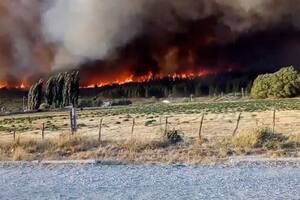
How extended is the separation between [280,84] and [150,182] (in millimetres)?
95057

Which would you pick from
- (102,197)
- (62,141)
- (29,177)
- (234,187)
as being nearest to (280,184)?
(234,187)

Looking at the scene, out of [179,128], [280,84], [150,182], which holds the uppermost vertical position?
[280,84]

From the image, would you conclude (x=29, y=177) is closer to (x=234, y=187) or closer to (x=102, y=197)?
(x=102, y=197)

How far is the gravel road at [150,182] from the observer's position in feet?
26.3

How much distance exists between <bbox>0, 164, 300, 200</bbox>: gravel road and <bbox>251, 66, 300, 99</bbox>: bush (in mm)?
91609

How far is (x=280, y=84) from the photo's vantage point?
329 ft

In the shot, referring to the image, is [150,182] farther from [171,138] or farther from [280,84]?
[280,84]

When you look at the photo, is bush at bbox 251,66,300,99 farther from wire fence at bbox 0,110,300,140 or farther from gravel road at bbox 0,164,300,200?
gravel road at bbox 0,164,300,200

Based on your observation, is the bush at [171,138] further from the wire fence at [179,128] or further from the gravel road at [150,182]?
the gravel road at [150,182]

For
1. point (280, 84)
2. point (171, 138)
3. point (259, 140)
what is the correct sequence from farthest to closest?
1. point (280, 84)
2. point (171, 138)
3. point (259, 140)

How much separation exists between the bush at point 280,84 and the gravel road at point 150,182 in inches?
3607

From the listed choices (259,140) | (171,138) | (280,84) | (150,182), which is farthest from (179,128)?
(280,84)

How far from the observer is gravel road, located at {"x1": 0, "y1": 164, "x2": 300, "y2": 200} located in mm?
8008

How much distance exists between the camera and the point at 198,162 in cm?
1160
